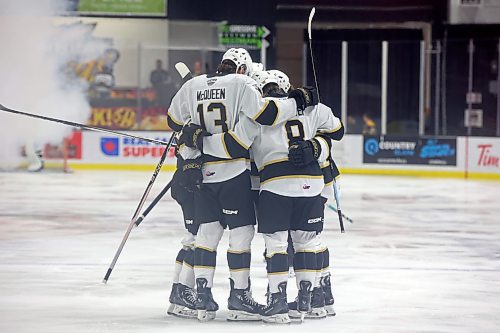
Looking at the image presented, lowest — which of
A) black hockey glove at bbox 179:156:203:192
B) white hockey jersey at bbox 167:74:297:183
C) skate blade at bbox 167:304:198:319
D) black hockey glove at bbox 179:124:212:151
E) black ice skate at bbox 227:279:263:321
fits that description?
skate blade at bbox 167:304:198:319

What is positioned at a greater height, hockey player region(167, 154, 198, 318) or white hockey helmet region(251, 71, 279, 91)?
white hockey helmet region(251, 71, 279, 91)

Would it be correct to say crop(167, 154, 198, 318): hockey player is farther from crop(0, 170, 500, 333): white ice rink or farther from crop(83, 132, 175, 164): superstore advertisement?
crop(83, 132, 175, 164): superstore advertisement

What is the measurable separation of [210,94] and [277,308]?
128 cm

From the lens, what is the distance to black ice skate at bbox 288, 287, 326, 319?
23.0ft

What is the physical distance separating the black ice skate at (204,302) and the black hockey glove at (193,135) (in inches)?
30.6

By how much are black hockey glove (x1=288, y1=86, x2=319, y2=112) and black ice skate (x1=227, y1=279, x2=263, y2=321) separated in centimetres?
109

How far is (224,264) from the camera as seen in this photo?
941 centimetres

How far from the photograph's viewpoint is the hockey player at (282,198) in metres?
6.80

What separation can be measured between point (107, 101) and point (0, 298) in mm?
14004

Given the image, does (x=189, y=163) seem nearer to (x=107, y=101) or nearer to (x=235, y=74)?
(x=235, y=74)

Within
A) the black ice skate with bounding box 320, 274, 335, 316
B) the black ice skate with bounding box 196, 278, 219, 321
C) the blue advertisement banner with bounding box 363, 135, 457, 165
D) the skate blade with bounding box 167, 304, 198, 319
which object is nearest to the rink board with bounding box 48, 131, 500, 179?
the blue advertisement banner with bounding box 363, 135, 457, 165

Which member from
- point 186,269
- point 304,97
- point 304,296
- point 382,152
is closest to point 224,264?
point 186,269

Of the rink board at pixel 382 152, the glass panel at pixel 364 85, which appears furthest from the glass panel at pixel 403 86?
the rink board at pixel 382 152

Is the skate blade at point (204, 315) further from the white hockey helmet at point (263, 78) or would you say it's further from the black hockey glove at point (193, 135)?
the white hockey helmet at point (263, 78)
